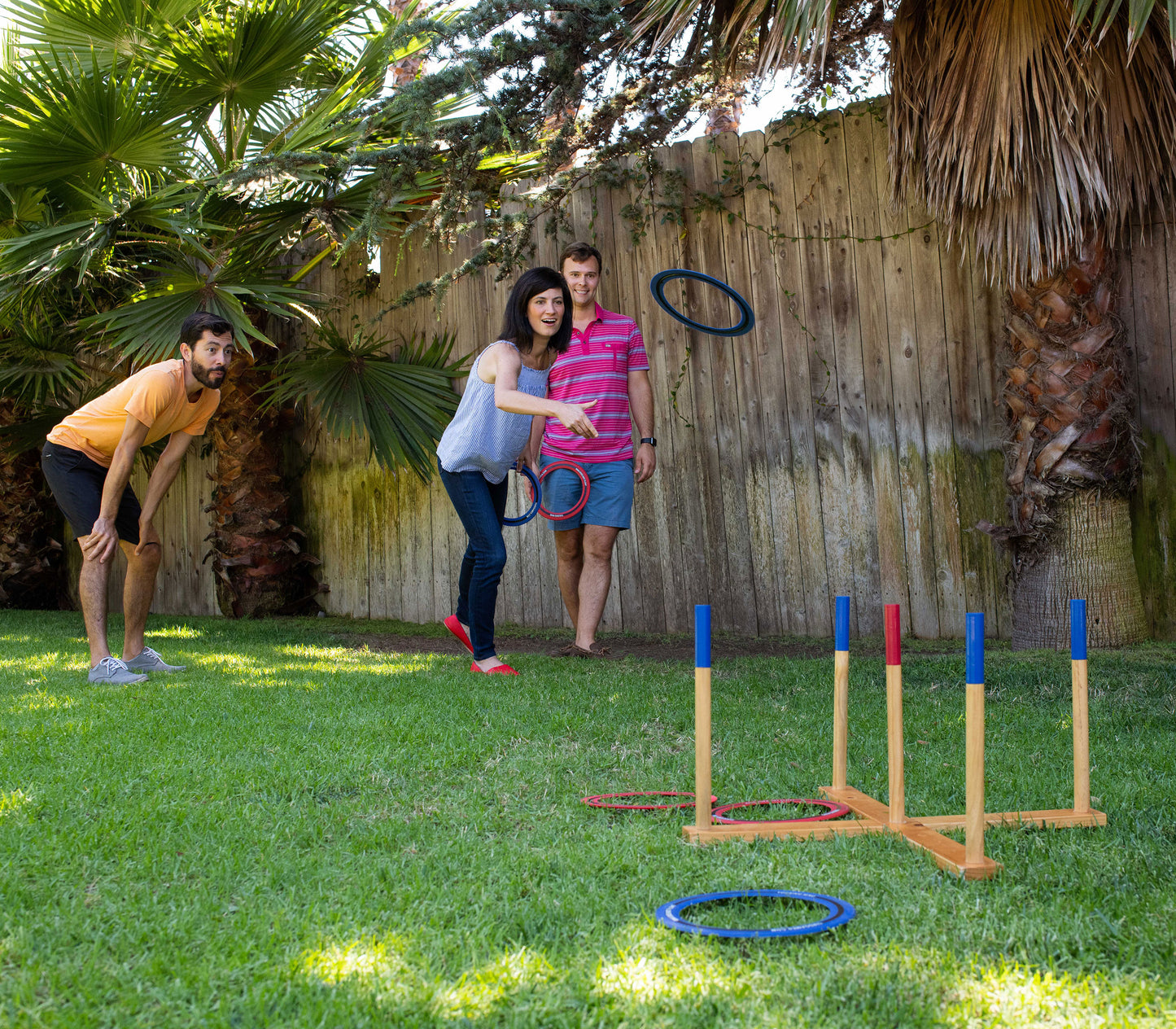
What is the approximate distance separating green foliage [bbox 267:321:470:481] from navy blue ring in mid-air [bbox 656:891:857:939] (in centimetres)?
499

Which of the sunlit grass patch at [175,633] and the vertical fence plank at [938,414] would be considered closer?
the vertical fence plank at [938,414]

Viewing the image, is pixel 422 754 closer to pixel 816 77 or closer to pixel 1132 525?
pixel 1132 525

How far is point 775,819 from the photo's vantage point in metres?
2.55

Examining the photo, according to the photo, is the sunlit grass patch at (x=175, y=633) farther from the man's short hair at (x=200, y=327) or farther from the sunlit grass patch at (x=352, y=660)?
the man's short hair at (x=200, y=327)

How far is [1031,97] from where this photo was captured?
447 centimetres

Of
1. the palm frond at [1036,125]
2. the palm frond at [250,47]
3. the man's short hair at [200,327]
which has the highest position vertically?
the palm frond at [250,47]

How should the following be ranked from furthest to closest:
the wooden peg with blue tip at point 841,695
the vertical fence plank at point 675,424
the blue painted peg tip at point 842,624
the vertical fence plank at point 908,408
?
the vertical fence plank at point 675,424 → the vertical fence plank at point 908,408 → the blue painted peg tip at point 842,624 → the wooden peg with blue tip at point 841,695


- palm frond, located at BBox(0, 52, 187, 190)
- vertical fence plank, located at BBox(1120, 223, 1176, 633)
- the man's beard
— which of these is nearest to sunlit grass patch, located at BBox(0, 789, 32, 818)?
the man's beard

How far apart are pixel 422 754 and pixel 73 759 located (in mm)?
955

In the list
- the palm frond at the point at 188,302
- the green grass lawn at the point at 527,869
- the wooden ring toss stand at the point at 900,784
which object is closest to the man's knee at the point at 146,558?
the green grass lawn at the point at 527,869

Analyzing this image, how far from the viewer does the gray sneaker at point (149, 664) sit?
488 centimetres

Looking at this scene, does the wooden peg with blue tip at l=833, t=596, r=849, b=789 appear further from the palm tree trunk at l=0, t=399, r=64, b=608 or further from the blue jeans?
the palm tree trunk at l=0, t=399, r=64, b=608

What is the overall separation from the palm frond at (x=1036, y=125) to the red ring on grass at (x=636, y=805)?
3081 mm

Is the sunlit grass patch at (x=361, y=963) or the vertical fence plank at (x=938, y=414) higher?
the vertical fence plank at (x=938, y=414)
